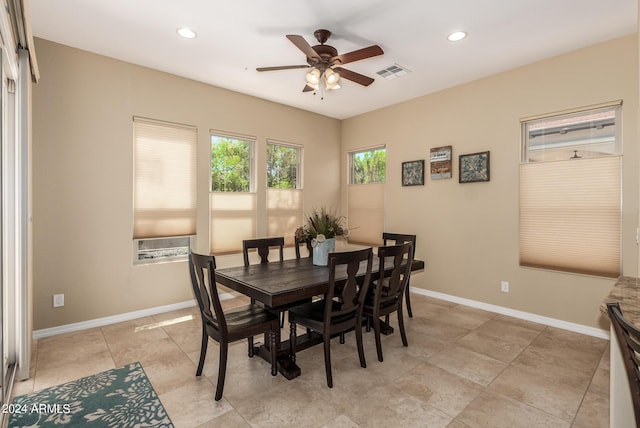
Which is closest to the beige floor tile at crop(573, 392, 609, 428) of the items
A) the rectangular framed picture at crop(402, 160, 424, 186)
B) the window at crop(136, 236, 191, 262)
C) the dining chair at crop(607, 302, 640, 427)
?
the dining chair at crop(607, 302, 640, 427)

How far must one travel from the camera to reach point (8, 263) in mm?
2338

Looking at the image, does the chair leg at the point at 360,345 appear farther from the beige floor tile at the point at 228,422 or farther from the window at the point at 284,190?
the window at the point at 284,190

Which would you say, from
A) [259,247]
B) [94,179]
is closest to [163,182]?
[94,179]

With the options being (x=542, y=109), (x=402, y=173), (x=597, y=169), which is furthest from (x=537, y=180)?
(x=402, y=173)

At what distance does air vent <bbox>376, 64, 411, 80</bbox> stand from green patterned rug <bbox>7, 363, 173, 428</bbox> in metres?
3.82

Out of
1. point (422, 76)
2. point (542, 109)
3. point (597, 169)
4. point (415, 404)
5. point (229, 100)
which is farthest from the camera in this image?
point (229, 100)

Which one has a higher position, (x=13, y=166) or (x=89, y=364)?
(x=13, y=166)

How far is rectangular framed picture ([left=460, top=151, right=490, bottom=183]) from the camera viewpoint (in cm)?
402

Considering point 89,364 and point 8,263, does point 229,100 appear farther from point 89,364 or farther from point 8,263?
point 89,364

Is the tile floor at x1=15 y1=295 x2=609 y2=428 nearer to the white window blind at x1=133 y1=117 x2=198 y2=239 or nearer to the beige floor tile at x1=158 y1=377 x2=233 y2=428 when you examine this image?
the beige floor tile at x1=158 y1=377 x2=233 y2=428

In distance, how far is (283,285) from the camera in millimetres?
2373

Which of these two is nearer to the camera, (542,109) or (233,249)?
(542,109)

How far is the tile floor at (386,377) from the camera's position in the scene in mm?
2027

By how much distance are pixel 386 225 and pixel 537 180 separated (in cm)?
217
